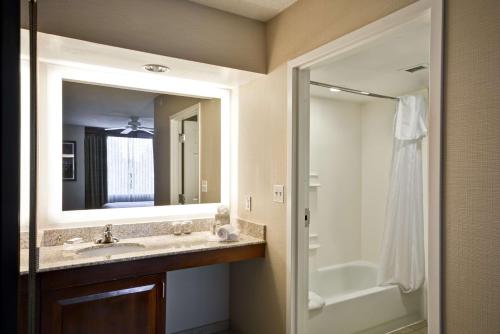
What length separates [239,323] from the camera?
2.46 metres

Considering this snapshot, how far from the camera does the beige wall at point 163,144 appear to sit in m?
2.33

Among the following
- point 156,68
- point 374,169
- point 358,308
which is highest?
point 156,68

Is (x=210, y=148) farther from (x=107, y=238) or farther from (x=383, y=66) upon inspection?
(x=383, y=66)

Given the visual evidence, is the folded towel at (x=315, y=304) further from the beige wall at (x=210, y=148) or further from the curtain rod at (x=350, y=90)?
the curtain rod at (x=350, y=90)

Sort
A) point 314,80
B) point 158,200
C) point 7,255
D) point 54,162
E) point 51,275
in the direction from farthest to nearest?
point 314,80, point 158,200, point 54,162, point 51,275, point 7,255

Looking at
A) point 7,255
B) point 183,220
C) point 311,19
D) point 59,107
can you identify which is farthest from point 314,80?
point 7,255

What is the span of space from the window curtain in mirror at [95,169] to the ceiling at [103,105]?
82 mm

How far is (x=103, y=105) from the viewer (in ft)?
7.04

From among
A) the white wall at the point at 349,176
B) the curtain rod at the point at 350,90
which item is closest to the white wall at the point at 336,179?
the white wall at the point at 349,176

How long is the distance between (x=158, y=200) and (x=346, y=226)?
2.20 m

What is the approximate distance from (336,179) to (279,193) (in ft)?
5.34

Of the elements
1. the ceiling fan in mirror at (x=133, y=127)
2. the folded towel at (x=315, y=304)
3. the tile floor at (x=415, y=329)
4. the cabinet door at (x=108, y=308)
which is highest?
the ceiling fan in mirror at (x=133, y=127)

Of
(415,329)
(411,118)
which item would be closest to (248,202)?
(411,118)

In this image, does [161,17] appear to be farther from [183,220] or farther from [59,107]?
[183,220]
